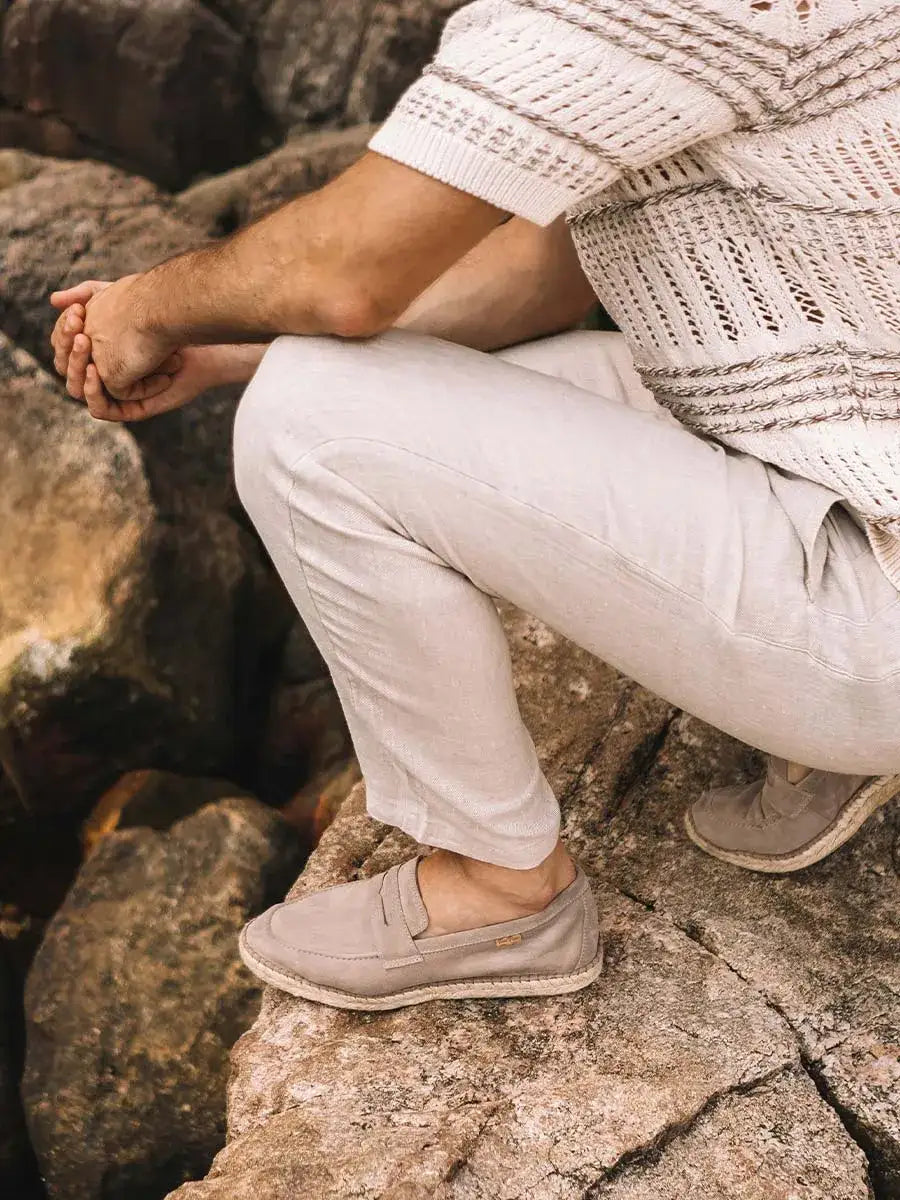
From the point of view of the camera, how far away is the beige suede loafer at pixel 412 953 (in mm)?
1657

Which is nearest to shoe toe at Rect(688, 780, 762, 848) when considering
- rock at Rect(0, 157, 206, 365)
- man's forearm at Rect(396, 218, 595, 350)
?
man's forearm at Rect(396, 218, 595, 350)

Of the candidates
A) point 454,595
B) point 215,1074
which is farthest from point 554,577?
point 215,1074

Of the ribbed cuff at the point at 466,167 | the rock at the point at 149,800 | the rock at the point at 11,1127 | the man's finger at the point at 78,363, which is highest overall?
the ribbed cuff at the point at 466,167

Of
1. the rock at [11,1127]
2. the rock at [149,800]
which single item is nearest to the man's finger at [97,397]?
the rock at [149,800]

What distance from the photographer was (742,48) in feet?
3.84

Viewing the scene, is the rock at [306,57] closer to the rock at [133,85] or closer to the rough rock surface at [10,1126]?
the rock at [133,85]

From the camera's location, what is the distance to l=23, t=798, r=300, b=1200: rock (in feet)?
8.63

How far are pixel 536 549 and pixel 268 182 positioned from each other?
3.28 m

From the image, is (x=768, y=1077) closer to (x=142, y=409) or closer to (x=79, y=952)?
(x=142, y=409)

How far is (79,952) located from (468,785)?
1547mm

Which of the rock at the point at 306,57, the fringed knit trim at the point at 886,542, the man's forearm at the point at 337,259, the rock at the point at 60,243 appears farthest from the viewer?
the rock at the point at 306,57

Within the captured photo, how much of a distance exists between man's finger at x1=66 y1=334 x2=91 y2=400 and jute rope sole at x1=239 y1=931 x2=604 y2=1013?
93cm

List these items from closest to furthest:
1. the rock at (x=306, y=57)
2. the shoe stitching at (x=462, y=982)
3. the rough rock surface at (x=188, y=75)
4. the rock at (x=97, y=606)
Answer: the shoe stitching at (x=462, y=982) < the rock at (x=97, y=606) < the rough rock surface at (x=188, y=75) < the rock at (x=306, y=57)

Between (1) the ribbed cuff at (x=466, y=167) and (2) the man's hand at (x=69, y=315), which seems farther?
(2) the man's hand at (x=69, y=315)
